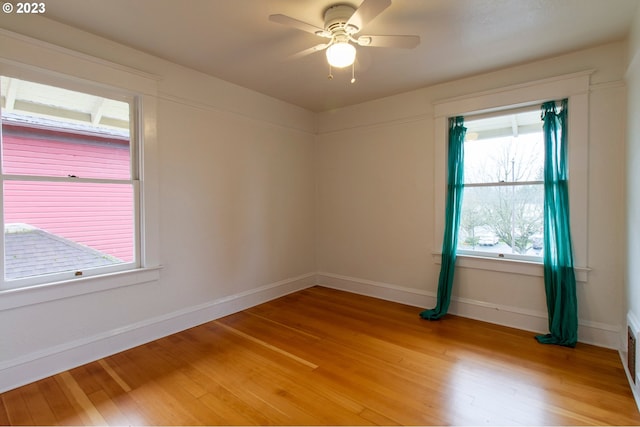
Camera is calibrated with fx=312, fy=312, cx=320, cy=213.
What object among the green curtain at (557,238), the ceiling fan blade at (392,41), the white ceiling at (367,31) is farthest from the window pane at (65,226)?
the green curtain at (557,238)

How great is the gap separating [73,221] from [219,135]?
1.62 metres

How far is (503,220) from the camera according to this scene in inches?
133

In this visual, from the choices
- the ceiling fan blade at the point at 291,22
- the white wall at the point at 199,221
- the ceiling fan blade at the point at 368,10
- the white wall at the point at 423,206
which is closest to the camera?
the ceiling fan blade at the point at 368,10

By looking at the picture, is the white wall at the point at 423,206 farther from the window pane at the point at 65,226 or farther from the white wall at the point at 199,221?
the window pane at the point at 65,226

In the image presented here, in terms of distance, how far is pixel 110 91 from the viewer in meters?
2.76

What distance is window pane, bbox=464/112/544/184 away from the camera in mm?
3191

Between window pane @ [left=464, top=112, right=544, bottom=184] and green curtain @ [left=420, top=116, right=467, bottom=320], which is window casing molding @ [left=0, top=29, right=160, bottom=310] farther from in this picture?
window pane @ [left=464, top=112, right=544, bottom=184]

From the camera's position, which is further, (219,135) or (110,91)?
(219,135)

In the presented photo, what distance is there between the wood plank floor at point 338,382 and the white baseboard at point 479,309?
0.12 m

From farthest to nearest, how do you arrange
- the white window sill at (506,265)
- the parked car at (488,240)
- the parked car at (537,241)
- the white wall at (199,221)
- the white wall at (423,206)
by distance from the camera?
the parked car at (488,240), the parked car at (537,241), the white window sill at (506,265), the white wall at (423,206), the white wall at (199,221)

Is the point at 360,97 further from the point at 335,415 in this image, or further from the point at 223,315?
the point at 335,415

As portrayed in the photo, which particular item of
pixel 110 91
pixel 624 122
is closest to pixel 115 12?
pixel 110 91

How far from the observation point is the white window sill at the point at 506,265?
2.91 meters

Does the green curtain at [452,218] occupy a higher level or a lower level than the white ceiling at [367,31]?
lower
